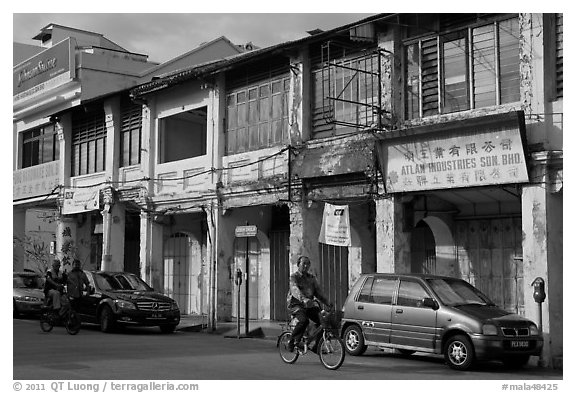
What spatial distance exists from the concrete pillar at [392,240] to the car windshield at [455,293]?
264cm

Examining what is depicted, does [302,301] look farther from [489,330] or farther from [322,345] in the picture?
[489,330]

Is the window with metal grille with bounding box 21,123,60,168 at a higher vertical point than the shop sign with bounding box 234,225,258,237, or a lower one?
higher

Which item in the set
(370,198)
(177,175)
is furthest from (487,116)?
(177,175)

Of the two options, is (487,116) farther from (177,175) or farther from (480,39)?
(177,175)

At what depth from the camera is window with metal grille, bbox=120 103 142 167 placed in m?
26.4

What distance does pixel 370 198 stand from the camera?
18266mm

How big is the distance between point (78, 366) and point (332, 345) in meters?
4.16

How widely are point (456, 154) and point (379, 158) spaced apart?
2082mm

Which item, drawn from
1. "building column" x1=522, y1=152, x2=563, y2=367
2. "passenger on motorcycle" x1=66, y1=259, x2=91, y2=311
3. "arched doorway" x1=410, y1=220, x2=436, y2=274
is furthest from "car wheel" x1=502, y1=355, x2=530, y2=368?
"passenger on motorcycle" x1=66, y1=259, x2=91, y2=311

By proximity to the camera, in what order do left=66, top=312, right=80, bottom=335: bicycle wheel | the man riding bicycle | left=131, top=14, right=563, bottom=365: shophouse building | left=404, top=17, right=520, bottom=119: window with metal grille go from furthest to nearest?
left=66, top=312, right=80, bottom=335: bicycle wheel → left=404, top=17, right=520, bottom=119: window with metal grille → left=131, top=14, right=563, bottom=365: shophouse building → the man riding bicycle

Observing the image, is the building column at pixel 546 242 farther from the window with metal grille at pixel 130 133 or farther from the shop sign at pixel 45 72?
the shop sign at pixel 45 72

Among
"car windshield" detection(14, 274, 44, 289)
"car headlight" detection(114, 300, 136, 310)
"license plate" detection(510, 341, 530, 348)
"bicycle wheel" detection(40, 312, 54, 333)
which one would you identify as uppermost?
"car windshield" detection(14, 274, 44, 289)

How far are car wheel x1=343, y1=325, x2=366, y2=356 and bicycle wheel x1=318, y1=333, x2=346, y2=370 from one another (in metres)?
2.41

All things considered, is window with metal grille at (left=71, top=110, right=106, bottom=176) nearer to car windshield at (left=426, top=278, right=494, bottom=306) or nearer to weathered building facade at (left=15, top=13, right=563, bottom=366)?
weathered building facade at (left=15, top=13, right=563, bottom=366)
